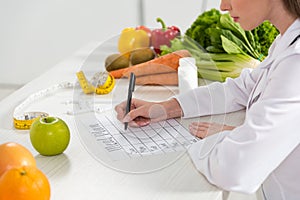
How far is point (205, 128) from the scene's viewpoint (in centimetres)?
151

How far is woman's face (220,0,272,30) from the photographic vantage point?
136 centimetres

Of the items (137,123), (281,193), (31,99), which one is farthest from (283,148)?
(31,99)

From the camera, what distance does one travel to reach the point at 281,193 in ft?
4.64

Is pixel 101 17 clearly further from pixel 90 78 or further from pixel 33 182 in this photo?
pixel 33 182

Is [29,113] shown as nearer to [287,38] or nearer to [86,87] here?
[86,87]

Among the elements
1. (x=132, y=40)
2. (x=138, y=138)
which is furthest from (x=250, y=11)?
(x=132, y=40)

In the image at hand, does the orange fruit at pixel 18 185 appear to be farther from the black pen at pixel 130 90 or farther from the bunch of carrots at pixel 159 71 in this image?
the bunch of carrots at pixel 159 71

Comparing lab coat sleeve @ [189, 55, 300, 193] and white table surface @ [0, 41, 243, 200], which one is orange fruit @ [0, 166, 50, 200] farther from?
lab coat sleeve @ [189, 55, 300, 193]

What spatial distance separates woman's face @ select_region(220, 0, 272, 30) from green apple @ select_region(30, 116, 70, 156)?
0.49 metres

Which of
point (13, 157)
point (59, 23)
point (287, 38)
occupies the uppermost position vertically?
point (287, 38)

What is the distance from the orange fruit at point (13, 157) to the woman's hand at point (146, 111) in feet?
1.25

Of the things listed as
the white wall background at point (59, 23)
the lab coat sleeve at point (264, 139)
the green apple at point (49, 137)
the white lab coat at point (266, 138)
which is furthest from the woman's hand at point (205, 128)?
the white wall background at point (59, 23)

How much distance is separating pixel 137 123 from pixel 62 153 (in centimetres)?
22

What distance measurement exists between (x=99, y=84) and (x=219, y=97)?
38cm
